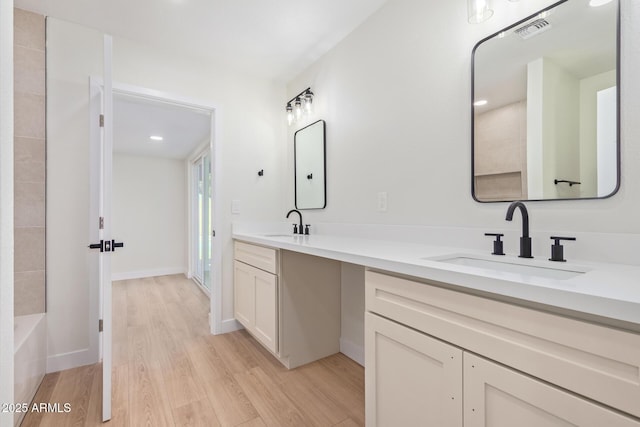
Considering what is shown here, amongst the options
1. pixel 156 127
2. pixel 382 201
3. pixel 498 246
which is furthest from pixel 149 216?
pixel 498 246

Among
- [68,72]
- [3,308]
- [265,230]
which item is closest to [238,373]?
[265,230]

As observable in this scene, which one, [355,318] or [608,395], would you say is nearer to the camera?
[608,395]

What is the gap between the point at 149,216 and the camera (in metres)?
5.21

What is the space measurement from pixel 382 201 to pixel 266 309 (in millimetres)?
1070

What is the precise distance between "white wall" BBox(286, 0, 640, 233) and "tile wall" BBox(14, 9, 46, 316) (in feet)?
6.44

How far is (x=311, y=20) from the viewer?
2.03 meters

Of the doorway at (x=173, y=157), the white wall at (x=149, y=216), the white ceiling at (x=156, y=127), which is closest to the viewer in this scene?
the doorway at (x=173, y=157)

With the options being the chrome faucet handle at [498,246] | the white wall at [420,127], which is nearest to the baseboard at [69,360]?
the white wall at [420,127]

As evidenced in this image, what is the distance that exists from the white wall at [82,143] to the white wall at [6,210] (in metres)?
1.66

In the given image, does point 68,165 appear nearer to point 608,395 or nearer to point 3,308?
point 3,308

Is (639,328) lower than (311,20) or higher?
lower

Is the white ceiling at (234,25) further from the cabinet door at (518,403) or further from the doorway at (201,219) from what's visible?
the cabinet door at (518,403)

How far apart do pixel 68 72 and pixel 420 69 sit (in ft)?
7.65

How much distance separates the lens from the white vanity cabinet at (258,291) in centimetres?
195
